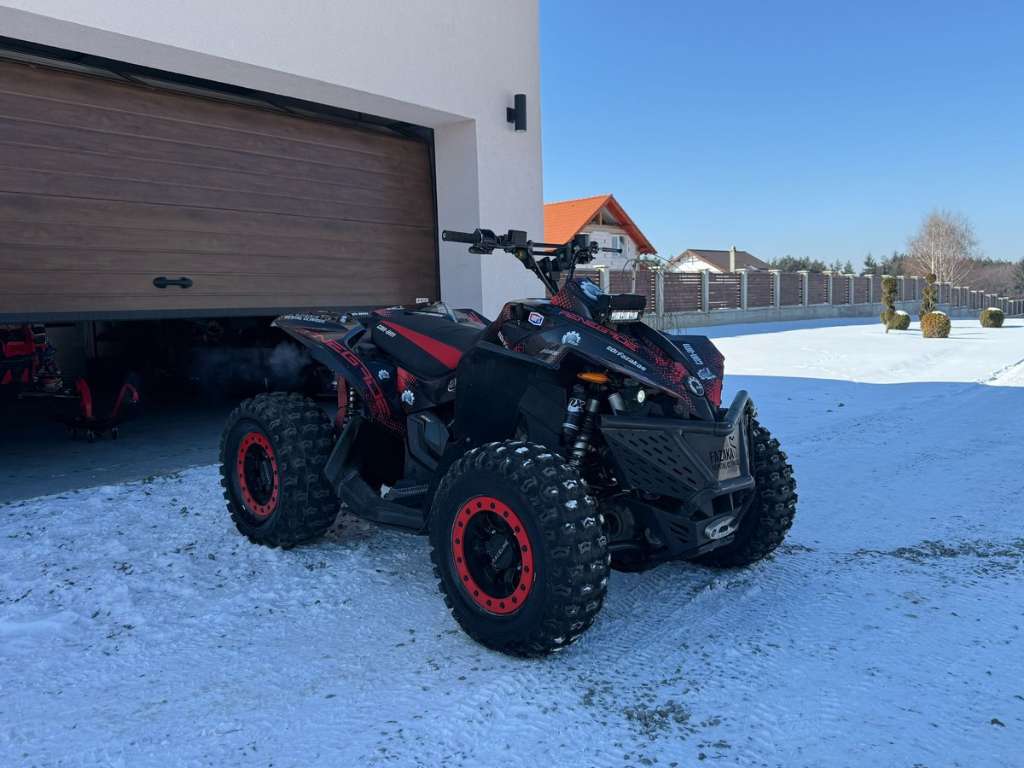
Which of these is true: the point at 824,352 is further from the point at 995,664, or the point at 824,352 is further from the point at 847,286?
the point at 847,286

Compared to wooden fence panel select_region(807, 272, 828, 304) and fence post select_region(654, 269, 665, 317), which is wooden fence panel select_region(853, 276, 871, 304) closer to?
wooden fence panel select_region(807, 272, 828, 304)

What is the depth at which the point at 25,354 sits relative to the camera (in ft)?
21.6

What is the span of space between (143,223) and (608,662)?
5.08 meters

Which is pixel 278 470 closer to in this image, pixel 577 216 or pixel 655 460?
pixel 655 460

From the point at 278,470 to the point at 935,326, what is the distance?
1809 centimetres

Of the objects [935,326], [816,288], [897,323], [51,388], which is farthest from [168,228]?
[816,288]

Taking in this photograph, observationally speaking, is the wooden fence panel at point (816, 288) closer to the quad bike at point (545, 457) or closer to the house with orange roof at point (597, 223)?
the house with orange roof at point (597, 223)

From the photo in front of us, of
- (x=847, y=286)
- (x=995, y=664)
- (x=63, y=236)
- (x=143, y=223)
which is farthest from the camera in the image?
(x=847, y=286)

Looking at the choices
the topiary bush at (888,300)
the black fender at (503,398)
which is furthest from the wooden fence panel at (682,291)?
the black fender at (503,398)

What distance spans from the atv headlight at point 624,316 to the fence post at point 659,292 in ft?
67.2

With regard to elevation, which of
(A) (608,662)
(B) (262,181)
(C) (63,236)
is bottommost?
(A) (608,662)

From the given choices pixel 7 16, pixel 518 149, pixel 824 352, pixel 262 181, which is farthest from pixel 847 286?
pixel 7 16

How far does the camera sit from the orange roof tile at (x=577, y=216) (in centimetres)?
3256

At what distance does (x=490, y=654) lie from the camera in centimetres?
255
